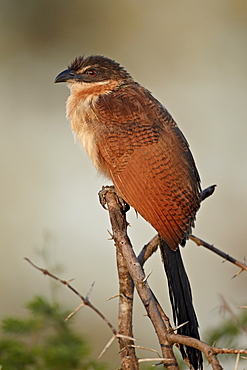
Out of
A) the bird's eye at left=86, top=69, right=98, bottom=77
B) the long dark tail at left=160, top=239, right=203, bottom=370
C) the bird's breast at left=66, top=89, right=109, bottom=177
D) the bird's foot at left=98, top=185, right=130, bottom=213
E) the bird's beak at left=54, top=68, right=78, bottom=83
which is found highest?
the bird's beak at left=54, top=68, right=78, bottom=83

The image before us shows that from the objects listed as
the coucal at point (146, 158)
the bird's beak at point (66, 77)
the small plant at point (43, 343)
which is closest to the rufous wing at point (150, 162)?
the coucal at point (146, 158)

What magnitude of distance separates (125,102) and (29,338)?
143 cm

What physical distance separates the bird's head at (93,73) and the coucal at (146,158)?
0.01 meters

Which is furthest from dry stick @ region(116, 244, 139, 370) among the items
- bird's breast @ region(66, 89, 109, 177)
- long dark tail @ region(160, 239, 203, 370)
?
bird's breast @ region(66, 89, 109, 177)

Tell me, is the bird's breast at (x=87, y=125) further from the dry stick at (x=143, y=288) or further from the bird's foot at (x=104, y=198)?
the dry stick at (x=143, y=288)

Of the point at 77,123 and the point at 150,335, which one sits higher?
the point at 77,123

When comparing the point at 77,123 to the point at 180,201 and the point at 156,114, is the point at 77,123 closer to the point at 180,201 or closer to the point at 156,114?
the point at 156,114

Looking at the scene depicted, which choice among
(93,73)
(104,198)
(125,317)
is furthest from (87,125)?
(125,317)

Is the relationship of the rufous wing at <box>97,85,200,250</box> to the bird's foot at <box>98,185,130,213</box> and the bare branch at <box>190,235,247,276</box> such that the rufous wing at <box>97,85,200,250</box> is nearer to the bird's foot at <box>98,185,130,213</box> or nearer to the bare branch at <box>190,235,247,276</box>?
the bird's foot at <box>98,185,130,213</box>

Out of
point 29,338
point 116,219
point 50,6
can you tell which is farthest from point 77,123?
point 50,6

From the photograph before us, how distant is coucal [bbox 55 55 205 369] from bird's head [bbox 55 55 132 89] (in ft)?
0.04

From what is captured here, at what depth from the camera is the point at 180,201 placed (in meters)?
2.73

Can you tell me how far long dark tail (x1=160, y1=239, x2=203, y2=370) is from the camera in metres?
2.17

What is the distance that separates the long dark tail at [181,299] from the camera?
2.17 metres
